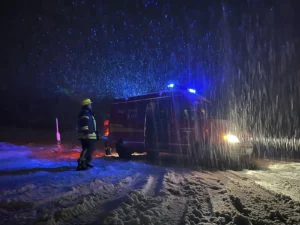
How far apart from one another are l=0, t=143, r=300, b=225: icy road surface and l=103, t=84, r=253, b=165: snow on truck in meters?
1.90

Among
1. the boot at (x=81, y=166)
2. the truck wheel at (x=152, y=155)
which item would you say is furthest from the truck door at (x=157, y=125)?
the boot at (x=81, y=166)

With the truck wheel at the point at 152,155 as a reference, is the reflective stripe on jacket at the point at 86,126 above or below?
above

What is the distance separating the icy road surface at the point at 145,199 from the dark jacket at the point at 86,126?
1186 millimetres

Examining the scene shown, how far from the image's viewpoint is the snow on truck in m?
8.05

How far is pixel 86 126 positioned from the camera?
704cm

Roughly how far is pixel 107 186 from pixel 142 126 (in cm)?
504

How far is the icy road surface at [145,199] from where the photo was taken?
3354 mm

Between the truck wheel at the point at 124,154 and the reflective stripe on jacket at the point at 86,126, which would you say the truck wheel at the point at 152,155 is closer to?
the truck wheel at the point at 124,154

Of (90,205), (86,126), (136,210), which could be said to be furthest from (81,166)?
(136,210)

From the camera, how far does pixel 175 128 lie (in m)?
8.92

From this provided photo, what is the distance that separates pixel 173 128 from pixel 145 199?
5049mm

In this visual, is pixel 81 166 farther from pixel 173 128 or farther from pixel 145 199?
pixel 173 128

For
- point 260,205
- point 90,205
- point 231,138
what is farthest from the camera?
point 231,138

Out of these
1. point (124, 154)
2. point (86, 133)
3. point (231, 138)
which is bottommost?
point (124, 154)
